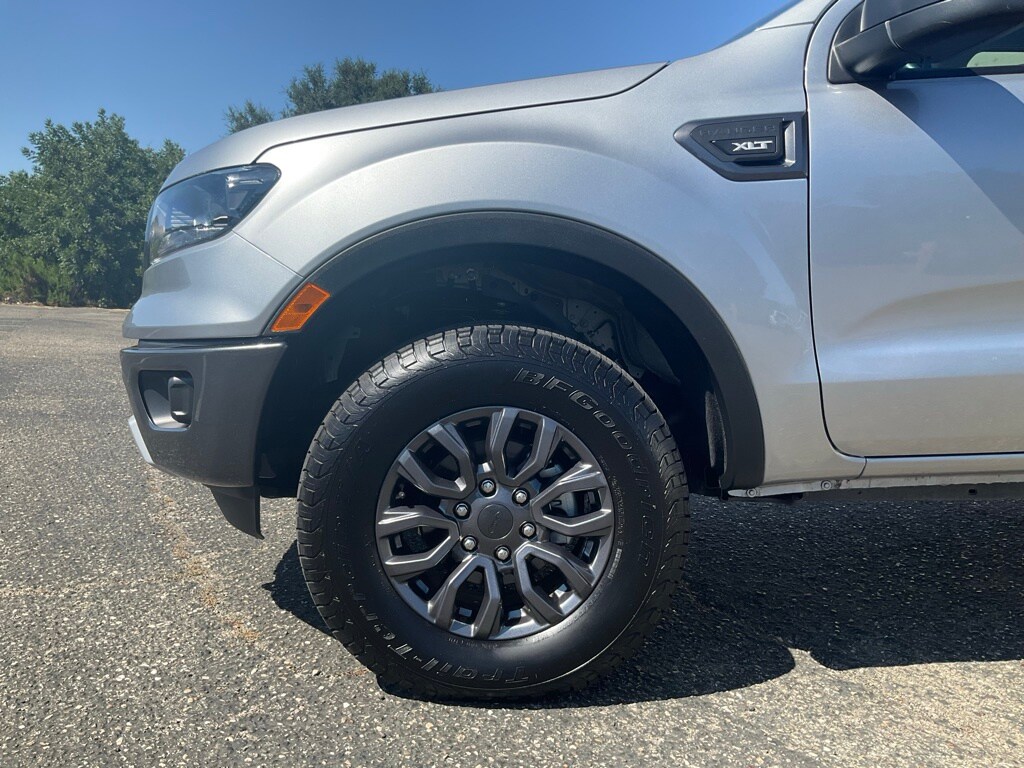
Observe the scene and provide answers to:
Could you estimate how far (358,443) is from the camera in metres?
1.73

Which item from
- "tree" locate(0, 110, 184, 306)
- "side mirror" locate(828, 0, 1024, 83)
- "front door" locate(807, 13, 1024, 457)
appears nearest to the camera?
"side mirror" locate(828, 0, 1024, 83)

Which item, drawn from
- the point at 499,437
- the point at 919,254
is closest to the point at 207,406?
the point at 499,437

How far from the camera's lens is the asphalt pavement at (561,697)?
64.7 inches

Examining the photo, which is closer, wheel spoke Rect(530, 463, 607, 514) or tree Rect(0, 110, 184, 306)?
wheel spoke Rect(530, 463, 607, 514)

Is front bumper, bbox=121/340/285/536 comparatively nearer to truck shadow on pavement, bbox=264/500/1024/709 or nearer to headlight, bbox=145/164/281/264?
headlight, bbox=145/164/281/264

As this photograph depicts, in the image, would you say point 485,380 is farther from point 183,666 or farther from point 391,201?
point 183,666

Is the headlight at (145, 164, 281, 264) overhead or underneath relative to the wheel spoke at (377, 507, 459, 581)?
overhead

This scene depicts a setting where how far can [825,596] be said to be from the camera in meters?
Answer: 2.46

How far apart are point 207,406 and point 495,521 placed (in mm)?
A: 740

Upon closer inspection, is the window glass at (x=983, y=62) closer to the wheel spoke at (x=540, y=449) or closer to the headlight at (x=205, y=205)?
the wheel spoke at (x=540, y=449)

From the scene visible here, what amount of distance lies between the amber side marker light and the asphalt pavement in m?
0.90

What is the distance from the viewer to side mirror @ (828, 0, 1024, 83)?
1.55 metres

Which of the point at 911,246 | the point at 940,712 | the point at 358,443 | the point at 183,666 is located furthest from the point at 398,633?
the point at 911,246

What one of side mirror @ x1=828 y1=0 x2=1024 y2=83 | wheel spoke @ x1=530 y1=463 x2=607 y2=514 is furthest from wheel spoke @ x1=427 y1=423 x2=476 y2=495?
side mirror @ x1=828 y1=0 x2=1024 y2=83
